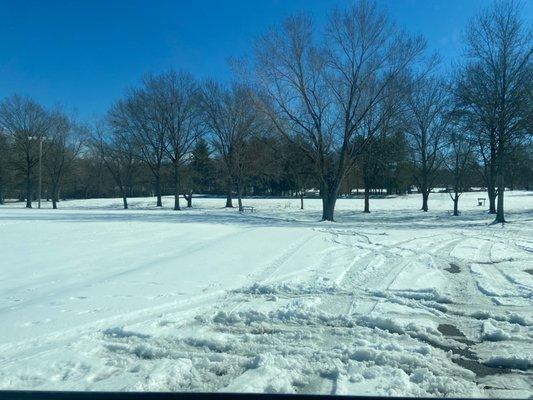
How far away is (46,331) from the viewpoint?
4.81m

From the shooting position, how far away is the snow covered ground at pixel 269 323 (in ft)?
12.2

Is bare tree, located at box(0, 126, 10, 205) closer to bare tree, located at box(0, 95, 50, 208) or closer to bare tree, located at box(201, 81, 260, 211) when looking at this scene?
bare tree, located at box(0, 95, 50, 208)

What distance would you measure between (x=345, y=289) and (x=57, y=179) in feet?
148

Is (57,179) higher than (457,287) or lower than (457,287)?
higher

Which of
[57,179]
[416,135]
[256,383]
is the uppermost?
[416,135]

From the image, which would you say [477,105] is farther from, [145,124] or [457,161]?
[145,124]

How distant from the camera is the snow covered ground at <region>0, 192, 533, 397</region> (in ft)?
12.2

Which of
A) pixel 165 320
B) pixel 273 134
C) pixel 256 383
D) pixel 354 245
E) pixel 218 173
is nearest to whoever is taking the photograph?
pixel 256 383

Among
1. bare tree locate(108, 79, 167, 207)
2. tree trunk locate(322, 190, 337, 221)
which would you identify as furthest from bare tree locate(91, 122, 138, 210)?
tree trunk locate(322, 190, 337, 221)

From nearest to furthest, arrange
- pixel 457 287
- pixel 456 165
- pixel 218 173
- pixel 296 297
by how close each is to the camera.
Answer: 1. pixel 296 297
2. pixel 457 287
3. pixel 456 165
4. pixel 218 173

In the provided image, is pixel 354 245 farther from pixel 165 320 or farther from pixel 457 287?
pixel 165 320

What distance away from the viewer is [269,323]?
5.25m

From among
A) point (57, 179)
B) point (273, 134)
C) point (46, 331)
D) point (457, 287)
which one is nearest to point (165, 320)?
point (46, 331)

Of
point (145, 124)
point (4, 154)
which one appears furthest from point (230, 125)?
point (4, 154)
